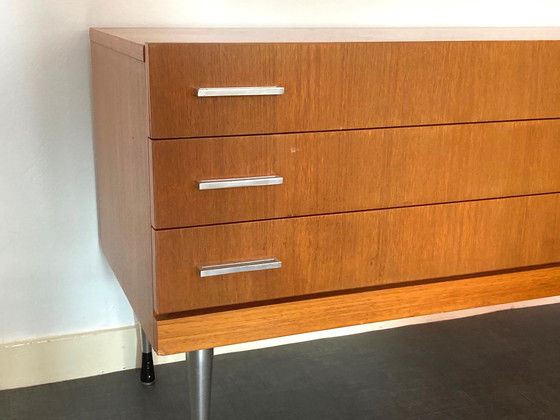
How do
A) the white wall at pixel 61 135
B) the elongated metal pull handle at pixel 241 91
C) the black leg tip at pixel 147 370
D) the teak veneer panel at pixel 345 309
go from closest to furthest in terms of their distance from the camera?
the elongated metal pull handle at pixel 241 91 < the teak veneer panel at pixel 345 309 < the white wall at pixel 61 135 < the black leg tip at pixel 147 370

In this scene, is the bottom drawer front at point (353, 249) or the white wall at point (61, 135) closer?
the bottom drawer front at point (353, 249)

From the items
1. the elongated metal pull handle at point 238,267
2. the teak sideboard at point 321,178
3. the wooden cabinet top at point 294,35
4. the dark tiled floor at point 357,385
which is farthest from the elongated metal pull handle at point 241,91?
the dark tiled floor at point 357,385

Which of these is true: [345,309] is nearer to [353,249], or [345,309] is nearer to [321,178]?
[353,249]

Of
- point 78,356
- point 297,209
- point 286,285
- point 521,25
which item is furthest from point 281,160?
point 521,25

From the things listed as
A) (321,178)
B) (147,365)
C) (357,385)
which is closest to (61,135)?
(147,365)

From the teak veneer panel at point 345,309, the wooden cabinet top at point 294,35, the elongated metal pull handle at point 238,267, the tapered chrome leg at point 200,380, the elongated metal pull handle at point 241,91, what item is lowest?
the tapered chrome leg at point 200,380

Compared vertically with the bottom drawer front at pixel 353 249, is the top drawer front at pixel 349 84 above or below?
above

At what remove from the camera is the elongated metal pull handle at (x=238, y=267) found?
113cm

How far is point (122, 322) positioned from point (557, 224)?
38.2 inches

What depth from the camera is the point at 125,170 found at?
Answer: 126 cm

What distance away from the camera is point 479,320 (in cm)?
198

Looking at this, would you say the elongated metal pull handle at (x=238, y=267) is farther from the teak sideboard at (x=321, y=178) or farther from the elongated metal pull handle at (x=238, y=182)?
the elongated metal pull handle at (x=238, y=182)

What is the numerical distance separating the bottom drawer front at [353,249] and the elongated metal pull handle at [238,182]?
2.7 inches

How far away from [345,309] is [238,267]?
0.72ft
